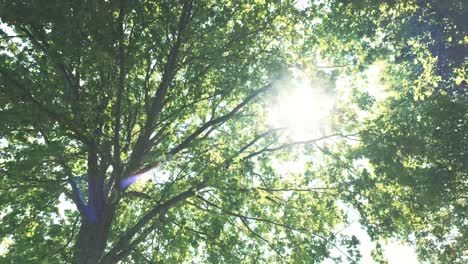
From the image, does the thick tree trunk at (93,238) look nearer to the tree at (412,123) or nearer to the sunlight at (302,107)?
the sunlight at (302,107)

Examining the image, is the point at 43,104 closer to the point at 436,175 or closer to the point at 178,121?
the point at 178,121

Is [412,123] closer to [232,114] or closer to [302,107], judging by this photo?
[302,107]

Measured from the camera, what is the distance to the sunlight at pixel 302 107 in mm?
8617

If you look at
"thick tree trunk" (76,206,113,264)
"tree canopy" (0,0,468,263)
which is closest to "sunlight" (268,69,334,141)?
"tree canopy" (0,0,468,263)

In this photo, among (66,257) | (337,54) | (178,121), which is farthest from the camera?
(178,121)

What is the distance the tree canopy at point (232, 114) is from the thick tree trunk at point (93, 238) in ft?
0.13

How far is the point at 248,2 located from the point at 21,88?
6.80 meters

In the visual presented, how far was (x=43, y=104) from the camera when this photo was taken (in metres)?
8.02

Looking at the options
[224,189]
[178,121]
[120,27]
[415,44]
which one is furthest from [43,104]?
[415,44]

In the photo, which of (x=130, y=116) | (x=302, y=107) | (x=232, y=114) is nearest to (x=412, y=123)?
(x=302, y=107)

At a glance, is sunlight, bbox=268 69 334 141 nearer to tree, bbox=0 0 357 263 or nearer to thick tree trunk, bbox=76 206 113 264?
tree, bbox=0 0 357 263

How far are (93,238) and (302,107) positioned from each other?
6.77 metres

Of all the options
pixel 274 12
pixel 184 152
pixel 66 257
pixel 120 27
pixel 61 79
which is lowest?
pixel 66 257

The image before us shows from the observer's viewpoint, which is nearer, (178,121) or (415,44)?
(415,44)
